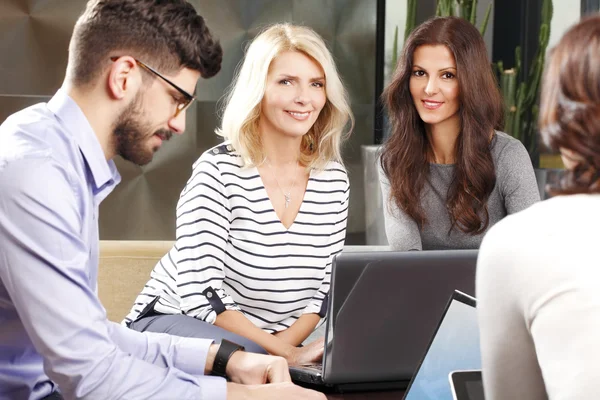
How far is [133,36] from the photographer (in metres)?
1.21

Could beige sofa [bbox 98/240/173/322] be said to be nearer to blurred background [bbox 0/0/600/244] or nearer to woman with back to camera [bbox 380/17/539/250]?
woman with back to camera [bbox 380/17/539/250]

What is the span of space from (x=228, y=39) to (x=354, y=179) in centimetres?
94

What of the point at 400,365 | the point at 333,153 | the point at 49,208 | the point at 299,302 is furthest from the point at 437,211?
the point at 49,208

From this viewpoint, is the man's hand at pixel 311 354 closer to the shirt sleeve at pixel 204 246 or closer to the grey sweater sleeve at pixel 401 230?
the shirt sleeve at pixel 204 246

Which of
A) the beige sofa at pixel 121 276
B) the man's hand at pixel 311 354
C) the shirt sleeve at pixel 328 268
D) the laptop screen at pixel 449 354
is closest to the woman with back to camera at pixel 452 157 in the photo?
the shirt sleeve at pixel 328 268

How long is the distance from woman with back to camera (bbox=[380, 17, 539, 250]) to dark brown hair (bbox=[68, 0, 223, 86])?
1.12 m

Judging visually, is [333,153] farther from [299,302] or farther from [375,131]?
[375,131]

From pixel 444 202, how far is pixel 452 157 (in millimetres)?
145

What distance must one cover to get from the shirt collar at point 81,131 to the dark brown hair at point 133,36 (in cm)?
4

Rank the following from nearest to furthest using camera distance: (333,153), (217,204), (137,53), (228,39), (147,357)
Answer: (137,53)
(147,357)
(217,204)
(333,153)
(228,39)

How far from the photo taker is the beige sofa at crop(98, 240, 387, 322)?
2.62 metres

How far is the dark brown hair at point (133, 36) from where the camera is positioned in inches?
47.2

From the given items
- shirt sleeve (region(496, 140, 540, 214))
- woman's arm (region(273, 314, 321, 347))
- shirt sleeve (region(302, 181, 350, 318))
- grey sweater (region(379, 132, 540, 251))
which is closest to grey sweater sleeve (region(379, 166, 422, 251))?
grey sweater (region(379, 132, 540, 251))

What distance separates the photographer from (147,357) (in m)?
1.33
